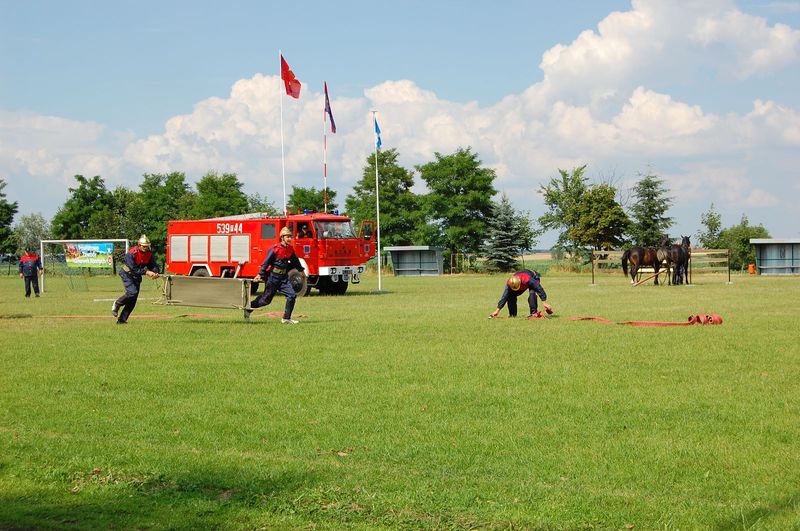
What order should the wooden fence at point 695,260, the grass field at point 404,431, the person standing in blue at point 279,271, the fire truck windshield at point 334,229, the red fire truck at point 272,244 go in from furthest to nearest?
the wooden fence at point 695,260 → the fire truck windshield at point 334,229 → the red fire truck at point 272,244 → the person standing in blue at point 279,271 → the grass field at point 404,431

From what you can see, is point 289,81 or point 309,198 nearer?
point 289,81

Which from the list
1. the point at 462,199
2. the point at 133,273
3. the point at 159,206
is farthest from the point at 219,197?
the point at 133,273

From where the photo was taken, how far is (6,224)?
302 feet

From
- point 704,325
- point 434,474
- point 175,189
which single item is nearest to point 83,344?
point 434,474

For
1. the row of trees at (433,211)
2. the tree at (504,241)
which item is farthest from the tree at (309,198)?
the tree at (504,241)

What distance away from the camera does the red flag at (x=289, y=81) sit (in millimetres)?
39219

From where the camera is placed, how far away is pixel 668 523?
5.70m

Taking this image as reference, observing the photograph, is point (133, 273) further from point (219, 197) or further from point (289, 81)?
point (219, 197)

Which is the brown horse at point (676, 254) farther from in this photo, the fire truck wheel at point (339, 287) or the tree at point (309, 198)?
the tree at point (309, 198)

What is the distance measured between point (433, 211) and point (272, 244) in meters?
46.1

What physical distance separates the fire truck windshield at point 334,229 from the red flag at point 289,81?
331 inches

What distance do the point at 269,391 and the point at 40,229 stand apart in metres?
90.6

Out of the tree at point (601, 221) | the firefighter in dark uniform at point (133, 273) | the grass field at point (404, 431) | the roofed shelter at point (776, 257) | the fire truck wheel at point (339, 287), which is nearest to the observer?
the grass field at point (404, 431)

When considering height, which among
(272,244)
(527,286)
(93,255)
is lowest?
(527,286)
